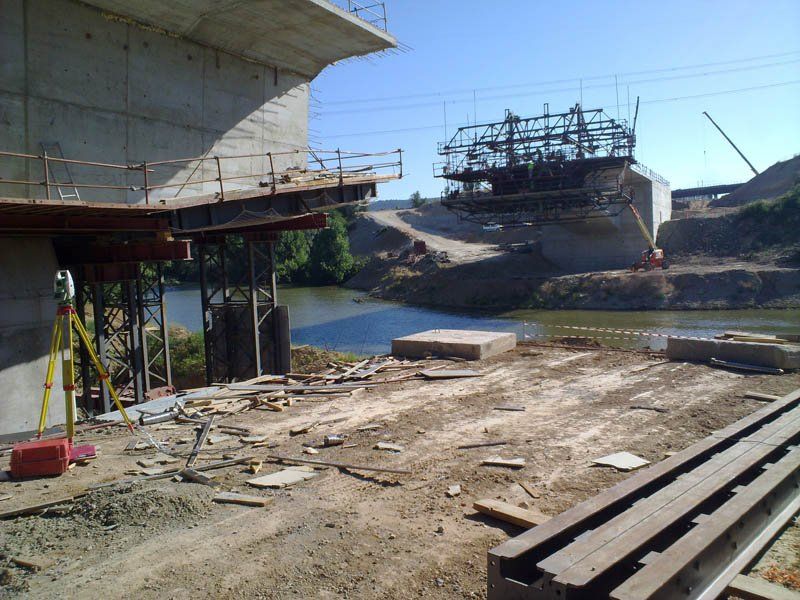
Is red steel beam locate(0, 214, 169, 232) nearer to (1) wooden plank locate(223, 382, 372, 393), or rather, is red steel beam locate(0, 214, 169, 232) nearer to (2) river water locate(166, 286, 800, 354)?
(1) wooden plank locate(223, 382, 372, 393)

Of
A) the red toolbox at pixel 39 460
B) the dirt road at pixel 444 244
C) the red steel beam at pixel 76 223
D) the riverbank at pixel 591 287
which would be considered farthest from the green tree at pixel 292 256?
the red toolbox at pixel 39 460

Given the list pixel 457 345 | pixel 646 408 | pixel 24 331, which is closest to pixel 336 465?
pixel 646 408

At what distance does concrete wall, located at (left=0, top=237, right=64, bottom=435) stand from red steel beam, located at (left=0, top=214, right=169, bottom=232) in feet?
2.82

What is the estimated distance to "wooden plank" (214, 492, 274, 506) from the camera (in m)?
7.03

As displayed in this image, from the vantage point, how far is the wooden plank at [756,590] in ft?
15.6

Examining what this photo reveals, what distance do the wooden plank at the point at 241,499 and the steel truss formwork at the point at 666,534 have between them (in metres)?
3.02

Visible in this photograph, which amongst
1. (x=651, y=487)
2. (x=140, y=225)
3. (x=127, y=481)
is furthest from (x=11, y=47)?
(x=651, y=487)

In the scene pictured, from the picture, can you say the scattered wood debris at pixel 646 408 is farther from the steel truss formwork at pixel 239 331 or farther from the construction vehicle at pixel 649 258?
the construction vehicle at pixel 649 258

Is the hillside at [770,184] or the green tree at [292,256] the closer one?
the hillside at [770,184]

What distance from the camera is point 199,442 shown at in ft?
31.1

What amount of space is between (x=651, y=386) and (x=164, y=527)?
935 cm

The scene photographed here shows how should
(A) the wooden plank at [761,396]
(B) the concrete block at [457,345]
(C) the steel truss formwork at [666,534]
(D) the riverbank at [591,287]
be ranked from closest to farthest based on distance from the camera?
(C) the steel truss formwork at [666,534] → (A) the wooden plank at [761,396] → (B) the concrete block at [457,345] → (D) the riverbank at [591,287]

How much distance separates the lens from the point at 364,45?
66.5 ft

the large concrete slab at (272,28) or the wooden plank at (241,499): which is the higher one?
the large concrete slab at (272,28)
